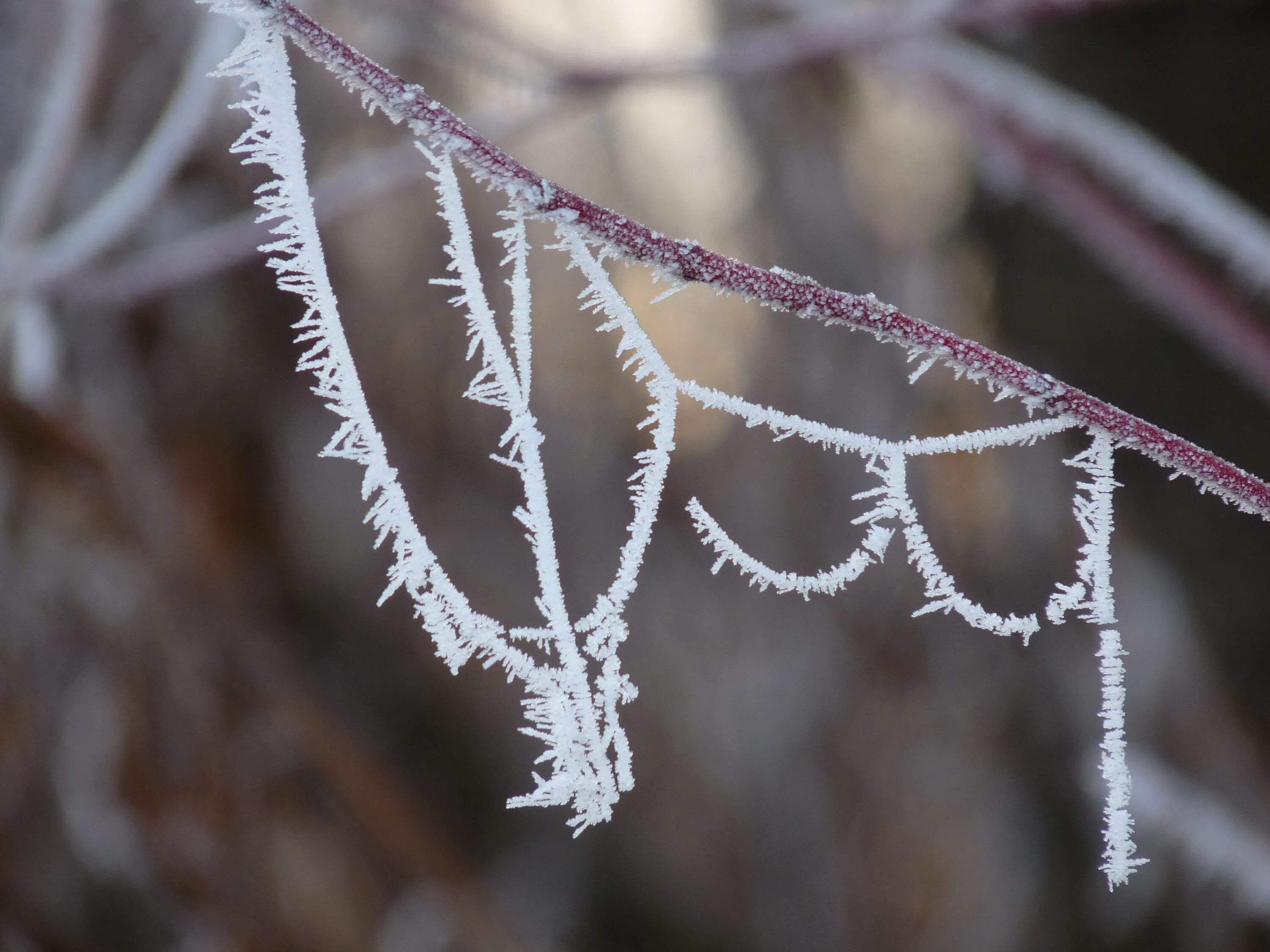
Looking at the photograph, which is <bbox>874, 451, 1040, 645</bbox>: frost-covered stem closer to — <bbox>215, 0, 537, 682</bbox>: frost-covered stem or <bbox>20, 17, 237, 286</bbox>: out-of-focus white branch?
<bbox>215, 0, 537, 682</bbox>: frost-covered stem

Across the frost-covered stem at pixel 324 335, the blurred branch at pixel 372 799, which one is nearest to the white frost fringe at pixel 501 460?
the frost-covered stem at pixel 324 335

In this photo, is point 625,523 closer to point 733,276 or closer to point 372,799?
point 372,799

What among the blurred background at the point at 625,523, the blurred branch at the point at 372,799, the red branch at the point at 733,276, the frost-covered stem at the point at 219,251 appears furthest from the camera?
the blurred branch at the point at 372,799

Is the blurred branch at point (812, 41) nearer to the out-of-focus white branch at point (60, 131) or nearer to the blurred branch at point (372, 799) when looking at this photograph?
the out-of-focus white branch at point (60, 131)

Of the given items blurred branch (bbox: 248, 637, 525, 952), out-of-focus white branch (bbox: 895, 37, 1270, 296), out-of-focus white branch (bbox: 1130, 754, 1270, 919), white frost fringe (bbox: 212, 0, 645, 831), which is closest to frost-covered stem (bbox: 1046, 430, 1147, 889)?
white frost fringe (bbox: 212, 0, 645, 831)

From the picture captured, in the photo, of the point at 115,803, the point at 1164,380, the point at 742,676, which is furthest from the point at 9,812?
the point at 1164,380

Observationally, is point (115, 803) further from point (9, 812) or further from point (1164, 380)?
point (1164, 380)
